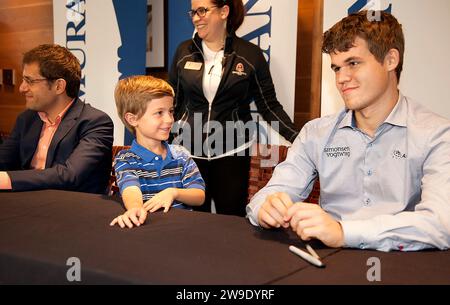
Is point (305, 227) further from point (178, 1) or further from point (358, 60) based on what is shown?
point (178, 1)

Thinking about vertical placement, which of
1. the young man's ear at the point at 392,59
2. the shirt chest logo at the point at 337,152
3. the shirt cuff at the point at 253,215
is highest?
the young man's ear at the point at 392,59

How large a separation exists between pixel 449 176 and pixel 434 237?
0.67 ft

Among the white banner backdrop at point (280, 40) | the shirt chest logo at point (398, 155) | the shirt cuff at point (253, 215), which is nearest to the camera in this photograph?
the shirt cuff at point (253, 215)

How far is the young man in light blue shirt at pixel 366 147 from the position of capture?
49.0 inches

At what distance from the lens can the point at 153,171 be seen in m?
1.67

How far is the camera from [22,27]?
454 cm

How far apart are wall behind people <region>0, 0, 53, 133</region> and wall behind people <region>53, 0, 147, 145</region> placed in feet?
1.92

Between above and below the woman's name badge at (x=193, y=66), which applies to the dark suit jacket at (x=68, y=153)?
below

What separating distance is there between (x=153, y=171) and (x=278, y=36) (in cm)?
154

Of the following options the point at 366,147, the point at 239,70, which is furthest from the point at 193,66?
the point at 366,147

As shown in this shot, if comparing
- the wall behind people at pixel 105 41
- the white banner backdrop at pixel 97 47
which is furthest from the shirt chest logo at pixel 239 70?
the white banner backdrop at pixel 97 47

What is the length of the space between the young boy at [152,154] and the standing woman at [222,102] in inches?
24.8

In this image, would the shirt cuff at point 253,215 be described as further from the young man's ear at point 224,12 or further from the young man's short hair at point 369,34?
the young man's ear at point 224,12

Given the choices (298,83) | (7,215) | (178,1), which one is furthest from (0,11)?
(7,215)
